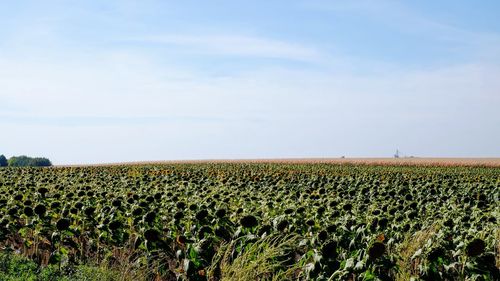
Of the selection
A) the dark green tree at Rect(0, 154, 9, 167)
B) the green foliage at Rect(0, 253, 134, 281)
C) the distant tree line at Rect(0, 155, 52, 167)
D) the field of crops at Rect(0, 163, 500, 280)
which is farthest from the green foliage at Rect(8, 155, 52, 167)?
the green foliage at Rect(0, 253, 134, 281)

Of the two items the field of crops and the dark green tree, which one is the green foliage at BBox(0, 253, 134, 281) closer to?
the field of crops

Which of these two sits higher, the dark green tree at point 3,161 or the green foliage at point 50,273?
the dark green tree at point 3,161

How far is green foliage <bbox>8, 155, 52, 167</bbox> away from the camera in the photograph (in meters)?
69.8

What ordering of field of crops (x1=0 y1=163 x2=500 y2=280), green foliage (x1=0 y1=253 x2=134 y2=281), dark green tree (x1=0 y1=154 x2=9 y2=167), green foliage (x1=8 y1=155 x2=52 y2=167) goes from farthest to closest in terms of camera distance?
dark green tree (x1=0 y1=154 x2=9 y2=167), green foliage (x1=8 y1=155 x2=52 y2=167), green foliage (x1=0 y1=253 x2=134 y2=281), field of crops (x1=0 y1=163 x2=500 y2=280)

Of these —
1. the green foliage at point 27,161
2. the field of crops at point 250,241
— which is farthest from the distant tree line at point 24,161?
the field of crops at point 250,241

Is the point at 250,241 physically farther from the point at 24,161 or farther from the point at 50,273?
the point at 24,161

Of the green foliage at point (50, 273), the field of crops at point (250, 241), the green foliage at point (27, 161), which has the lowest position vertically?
the green foliage at point (50, 273)

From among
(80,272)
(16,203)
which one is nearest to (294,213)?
(80,272)

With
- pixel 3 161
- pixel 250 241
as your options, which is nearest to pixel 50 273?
pixel 250 241

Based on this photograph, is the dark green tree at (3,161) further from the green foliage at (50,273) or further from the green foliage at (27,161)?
the green foliage at (50,273)

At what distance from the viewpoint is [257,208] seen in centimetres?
1040

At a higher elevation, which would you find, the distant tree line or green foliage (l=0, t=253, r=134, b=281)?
the distant tree line

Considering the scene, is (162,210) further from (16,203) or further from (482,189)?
(482,189)

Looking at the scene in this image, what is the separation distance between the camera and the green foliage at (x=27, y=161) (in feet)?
229
